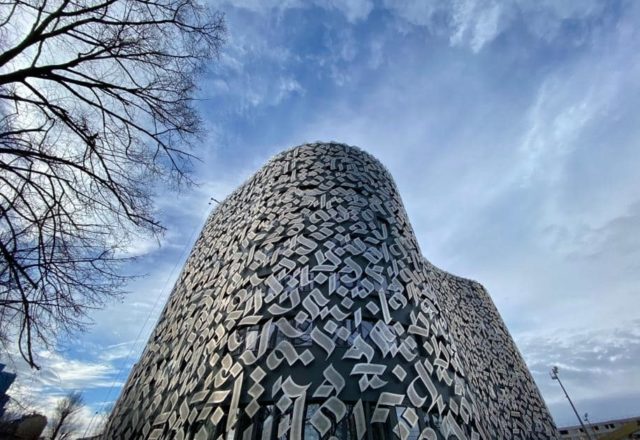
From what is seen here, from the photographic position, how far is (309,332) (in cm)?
884

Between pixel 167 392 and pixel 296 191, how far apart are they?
859 centimetres

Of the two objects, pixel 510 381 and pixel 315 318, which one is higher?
pixel 510 381

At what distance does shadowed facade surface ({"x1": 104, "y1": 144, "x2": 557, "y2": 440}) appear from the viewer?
763 cm

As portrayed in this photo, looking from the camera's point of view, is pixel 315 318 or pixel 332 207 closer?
pixel 315 318

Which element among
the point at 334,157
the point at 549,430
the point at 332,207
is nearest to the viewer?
the point at 332,207

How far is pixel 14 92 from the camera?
12.4ft

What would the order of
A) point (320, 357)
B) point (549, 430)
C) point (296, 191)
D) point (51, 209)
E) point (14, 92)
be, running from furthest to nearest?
point (549, 430) → point (296, 191) → point (320, 357) → point (51, 209) → point (14, 92)

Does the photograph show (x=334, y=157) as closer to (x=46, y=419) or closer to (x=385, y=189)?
(x=385, y=189)

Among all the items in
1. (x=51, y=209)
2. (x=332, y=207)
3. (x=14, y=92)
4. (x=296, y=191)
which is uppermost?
(x=296, y=191)

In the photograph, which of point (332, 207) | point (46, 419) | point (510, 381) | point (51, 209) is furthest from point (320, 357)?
point (46, 419)

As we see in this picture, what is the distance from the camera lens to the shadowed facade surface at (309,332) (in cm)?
763

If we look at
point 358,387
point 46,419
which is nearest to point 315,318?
point 358,387

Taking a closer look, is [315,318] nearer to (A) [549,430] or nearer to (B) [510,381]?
(B) [510,381]

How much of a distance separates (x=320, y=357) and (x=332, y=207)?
18.8 ft
